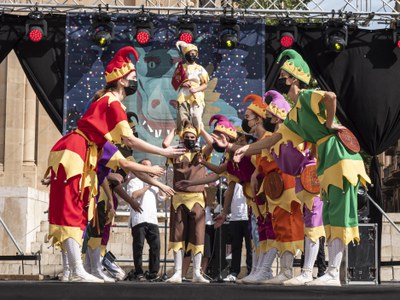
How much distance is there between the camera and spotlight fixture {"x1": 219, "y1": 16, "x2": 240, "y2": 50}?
13469 mm

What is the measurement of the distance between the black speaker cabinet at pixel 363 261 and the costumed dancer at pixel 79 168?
3.82 m

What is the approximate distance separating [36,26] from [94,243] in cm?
461

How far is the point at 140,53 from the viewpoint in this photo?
14031 mm

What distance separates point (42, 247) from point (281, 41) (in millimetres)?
5235

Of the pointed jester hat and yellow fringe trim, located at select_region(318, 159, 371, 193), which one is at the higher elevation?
the pointed jester hat

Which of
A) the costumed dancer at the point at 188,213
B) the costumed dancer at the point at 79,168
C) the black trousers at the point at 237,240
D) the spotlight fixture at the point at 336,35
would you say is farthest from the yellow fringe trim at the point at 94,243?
the spotlight fixture at the point at 336,35

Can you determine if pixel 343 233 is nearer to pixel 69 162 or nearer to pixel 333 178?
pixel 333 178

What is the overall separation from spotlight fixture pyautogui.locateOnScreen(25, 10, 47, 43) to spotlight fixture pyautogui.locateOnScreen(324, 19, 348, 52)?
3.78 meters

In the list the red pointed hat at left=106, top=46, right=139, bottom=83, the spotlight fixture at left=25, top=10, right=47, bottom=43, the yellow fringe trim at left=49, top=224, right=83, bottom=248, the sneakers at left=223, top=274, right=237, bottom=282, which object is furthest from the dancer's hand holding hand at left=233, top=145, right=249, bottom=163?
the spotlight fixture at left=25, top=10, right=47, bottom=43

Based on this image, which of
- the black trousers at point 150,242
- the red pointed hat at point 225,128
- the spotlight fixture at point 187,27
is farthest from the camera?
the spotlight fixture at point 187,27

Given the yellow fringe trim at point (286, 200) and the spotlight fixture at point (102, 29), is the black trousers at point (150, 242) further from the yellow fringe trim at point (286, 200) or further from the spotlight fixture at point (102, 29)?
the yellow fringe trim at point (286, 200)

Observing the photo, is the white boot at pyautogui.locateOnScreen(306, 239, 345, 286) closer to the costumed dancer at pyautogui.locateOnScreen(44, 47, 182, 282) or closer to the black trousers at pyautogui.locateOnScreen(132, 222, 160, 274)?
the costumed dancer at pyautogui.locateOnScreen(44, 47, 182, 282)

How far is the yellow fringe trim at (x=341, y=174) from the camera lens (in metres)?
8.02

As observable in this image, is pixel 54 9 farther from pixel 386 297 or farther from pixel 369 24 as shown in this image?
pixel 386 297
